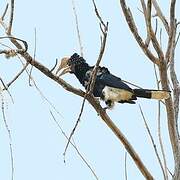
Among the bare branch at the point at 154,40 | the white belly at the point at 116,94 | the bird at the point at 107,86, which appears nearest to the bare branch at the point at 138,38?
the bare branch at the point at 154,40

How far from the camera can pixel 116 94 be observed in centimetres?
416

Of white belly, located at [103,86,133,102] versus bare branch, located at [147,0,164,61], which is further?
white belly, located at [103,86,133,102]

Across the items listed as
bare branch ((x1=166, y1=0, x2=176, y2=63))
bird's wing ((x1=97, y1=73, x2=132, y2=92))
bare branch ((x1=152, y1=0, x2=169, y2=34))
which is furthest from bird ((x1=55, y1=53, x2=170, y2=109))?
bare branch ((x1=166, y1=0, x2=176, y2=63))

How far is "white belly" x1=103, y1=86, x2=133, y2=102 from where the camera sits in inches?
161

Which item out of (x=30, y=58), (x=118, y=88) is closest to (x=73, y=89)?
(x=30, y=58)

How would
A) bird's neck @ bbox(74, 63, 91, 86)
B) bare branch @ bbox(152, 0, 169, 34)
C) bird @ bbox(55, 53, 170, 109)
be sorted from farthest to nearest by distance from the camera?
bird's neck @ bbox(74, 63, 91, 86)
bird @ bbox(55, 53, 170, 109)
bare branch @ bbox(152, 0, 169, 34)

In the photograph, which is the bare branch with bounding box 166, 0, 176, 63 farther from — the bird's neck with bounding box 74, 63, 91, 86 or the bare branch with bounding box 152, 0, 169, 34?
the bird's neck with bounding box 74, 63, 91, 86

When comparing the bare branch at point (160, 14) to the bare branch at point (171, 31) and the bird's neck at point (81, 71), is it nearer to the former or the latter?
the bare branch at point (171, 31)

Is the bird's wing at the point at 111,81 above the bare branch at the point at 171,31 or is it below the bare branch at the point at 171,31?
above

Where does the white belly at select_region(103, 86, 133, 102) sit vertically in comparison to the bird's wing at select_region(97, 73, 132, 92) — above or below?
below

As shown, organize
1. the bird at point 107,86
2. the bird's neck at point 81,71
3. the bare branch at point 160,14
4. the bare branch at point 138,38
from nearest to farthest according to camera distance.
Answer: the bare branch at point 138,38 → the bare branch at point 160,14 → the bird at point 107,86 → the bird's neck at point 81,71

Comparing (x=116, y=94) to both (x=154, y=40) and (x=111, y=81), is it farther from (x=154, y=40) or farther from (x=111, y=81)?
(x=154, y=40)

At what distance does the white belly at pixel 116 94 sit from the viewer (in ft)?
13.4

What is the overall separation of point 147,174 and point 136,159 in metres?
0.09
